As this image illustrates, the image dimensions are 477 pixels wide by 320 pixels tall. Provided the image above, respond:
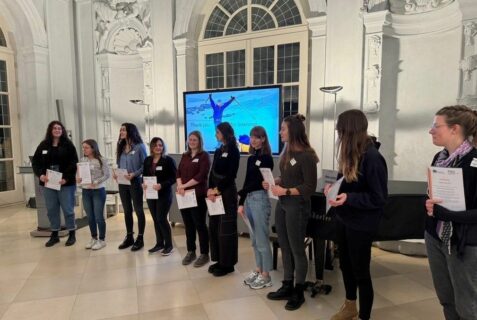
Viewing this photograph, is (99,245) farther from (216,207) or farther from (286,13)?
(286,13)

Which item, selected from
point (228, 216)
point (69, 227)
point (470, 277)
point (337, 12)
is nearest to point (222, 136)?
point (228, 216)

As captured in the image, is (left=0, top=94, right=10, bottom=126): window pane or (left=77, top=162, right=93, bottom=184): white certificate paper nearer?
(left=77, top=162, right=93, bottom=184): white certificate paper

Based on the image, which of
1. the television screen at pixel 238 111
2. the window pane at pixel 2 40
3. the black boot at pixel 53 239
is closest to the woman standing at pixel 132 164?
the black boot at pixel 53 239

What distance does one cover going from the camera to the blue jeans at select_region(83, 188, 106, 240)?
4250 mm

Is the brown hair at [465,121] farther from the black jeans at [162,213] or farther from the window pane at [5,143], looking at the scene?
the window pane at [5,143]

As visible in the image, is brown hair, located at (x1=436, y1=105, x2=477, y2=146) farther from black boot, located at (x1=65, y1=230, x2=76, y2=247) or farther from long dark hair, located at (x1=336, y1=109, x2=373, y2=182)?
black boot, located at (x1=65, y1=230, x2=76, y2=247)

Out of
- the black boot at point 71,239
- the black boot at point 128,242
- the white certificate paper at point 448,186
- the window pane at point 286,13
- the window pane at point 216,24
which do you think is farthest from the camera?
the window pane at point 216,24

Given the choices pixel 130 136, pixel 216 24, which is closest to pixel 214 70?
pixel 216 24

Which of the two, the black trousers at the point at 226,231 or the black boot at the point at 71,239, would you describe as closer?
the black trousers at the point at 226,231

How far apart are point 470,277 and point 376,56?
3845 mm

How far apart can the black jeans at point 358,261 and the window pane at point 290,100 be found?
3.71 meters

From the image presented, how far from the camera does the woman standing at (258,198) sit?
9.89 feet

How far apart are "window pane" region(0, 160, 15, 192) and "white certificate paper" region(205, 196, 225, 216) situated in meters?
5.54

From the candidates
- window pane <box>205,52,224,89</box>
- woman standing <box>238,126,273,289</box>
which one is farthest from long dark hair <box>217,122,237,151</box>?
window pane <box>205,52,224,89</box>
